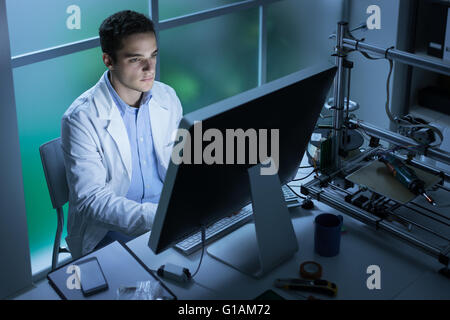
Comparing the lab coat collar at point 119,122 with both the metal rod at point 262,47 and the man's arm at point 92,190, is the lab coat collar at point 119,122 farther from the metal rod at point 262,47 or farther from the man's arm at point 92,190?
the metal rod at point 262,47

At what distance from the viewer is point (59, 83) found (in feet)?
7.75

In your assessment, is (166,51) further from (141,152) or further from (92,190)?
(92,190)

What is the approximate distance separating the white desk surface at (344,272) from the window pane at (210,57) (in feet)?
4.15

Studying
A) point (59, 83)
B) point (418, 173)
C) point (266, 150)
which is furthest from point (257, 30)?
point (266, 150)

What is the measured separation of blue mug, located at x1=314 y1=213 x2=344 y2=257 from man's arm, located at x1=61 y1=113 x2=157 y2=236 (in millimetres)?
539

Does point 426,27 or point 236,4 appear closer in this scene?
point 236,4

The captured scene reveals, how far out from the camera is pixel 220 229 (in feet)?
Result: 5.63

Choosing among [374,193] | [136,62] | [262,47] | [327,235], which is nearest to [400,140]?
[374,193]

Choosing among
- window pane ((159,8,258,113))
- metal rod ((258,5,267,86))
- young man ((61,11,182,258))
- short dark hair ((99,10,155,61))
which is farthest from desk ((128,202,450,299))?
metal rod ((258,5,267,86))

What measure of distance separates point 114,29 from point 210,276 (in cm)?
96

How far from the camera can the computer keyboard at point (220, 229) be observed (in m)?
1.65

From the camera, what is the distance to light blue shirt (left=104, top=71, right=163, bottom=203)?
2.16 metres
